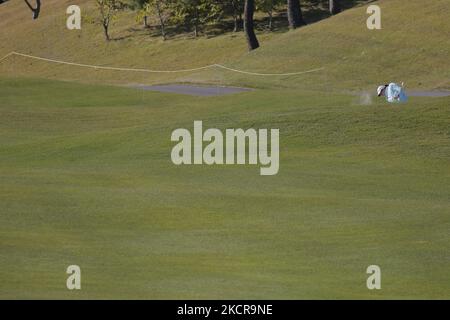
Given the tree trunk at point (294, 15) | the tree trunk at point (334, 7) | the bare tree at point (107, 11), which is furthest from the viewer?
the bare tree at point (107, 11)

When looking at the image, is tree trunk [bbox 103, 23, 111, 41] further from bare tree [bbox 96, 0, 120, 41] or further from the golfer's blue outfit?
the golfer's blue outfit

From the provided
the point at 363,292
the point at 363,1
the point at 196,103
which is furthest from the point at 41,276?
the point at 363,1

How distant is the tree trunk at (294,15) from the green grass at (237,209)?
85.7 ft

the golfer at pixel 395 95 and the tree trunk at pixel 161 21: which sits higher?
the tree trunk at pixel 161 21

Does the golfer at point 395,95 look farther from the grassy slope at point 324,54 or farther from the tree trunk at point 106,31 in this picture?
the tree trunk at point 106,31

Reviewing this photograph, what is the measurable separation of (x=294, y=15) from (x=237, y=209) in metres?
44.1

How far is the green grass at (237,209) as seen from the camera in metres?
14.7

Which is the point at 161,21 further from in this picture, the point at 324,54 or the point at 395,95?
the point at 395,95

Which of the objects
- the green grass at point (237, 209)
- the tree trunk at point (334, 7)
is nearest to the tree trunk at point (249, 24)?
the tree trunk at point (334, 7)

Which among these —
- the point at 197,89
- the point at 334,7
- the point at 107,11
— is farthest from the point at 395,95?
the point at 107,11

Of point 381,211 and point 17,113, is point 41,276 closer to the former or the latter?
point 381,211

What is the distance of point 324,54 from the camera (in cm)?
5425

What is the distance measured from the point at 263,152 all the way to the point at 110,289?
15148 millimetres
